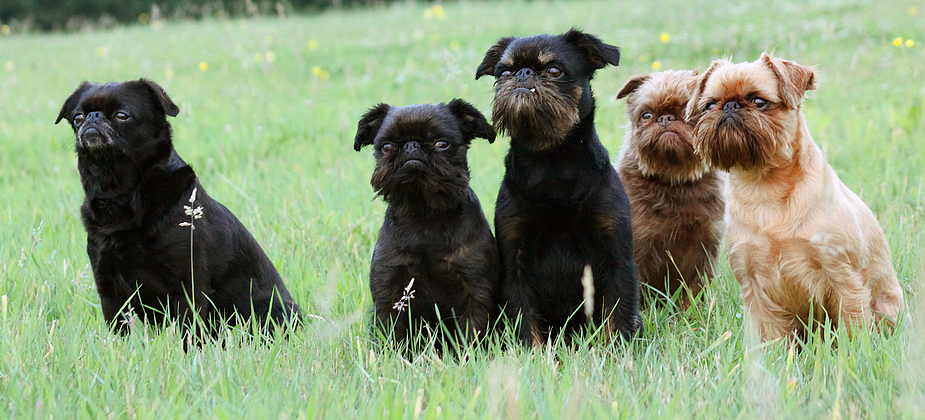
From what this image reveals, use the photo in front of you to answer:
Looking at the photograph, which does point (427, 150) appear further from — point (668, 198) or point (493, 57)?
point (668, 198)

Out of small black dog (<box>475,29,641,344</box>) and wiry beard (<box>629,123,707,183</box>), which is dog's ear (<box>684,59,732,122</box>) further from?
small black dog (<box>475,29,641,344</box>)

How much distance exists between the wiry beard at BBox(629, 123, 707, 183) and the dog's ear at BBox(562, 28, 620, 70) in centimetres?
55

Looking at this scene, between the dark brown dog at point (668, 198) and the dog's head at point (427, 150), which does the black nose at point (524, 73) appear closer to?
the dog's head at point (427, 150)

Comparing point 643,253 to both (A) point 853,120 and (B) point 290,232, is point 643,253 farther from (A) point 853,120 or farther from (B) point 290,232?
(A) point 853,120

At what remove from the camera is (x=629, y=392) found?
2.85 m

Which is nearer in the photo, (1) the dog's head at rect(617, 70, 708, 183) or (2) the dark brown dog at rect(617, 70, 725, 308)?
(1) the dog's head at rect(617, 70, 708, 183)

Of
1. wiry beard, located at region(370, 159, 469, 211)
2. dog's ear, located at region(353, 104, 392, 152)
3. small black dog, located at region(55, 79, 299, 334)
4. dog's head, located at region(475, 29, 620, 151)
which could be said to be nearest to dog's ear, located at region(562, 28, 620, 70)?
dog's head, located at region(475, 29, 620, 151)

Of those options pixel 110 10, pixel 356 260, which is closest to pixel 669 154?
pixel 356 260

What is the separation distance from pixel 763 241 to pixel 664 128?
97 centimetres

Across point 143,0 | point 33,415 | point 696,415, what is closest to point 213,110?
point 33,415

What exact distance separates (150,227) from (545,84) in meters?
2.30

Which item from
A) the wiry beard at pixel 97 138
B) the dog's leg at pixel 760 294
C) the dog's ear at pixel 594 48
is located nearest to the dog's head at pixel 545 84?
the dog's ear at pixel 594 48

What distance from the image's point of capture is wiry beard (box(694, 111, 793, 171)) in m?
3.35

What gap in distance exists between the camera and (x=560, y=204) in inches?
149
